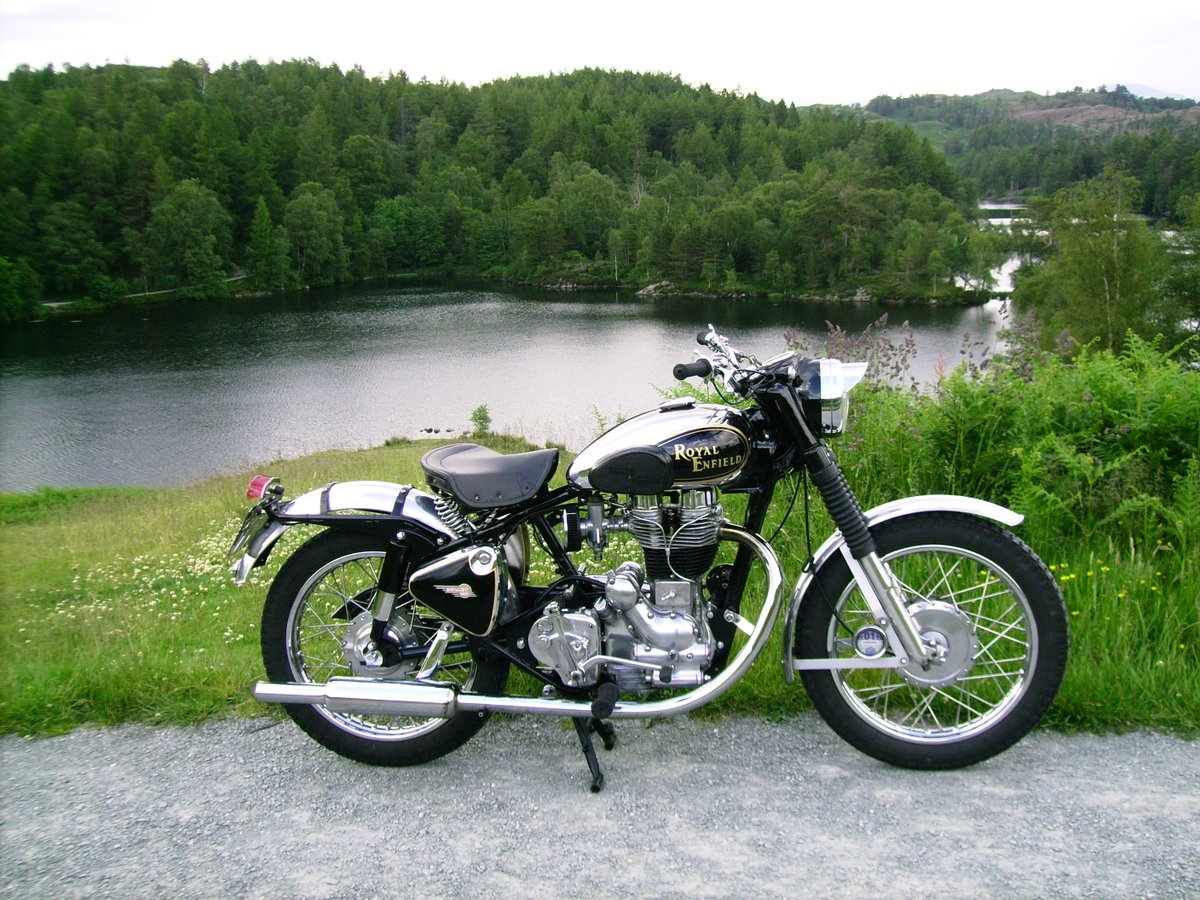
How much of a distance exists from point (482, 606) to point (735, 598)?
89 centimetres

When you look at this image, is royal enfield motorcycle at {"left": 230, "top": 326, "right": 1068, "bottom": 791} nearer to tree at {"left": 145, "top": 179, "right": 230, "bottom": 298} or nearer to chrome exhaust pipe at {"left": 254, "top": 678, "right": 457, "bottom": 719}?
chrome exhaust pipe at {"left": 254, "top": 678, "right": 457, "bottom": 719}

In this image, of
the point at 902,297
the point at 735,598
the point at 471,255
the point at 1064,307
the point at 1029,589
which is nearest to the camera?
the point at 1029,589

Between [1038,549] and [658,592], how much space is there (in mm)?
2519

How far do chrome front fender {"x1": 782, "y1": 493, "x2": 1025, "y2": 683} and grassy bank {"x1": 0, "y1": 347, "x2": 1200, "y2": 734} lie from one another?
439mm

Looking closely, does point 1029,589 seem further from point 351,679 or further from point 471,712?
point 351,679

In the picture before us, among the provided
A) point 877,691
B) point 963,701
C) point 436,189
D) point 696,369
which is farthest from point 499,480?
point 436,189

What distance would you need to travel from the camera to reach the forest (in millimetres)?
88938

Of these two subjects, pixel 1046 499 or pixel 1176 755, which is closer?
pixel 1176 755

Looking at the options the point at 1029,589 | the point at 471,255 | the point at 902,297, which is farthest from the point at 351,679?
the point at 471,255

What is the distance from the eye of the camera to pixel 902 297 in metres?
83.8

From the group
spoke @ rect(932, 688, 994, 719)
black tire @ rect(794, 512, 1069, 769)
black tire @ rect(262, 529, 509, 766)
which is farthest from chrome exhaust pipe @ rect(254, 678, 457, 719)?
spoke @ rect(932, 688, 994, 719)

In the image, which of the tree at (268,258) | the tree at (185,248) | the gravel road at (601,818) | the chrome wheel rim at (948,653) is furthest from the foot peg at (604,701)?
the tree at (268,258)

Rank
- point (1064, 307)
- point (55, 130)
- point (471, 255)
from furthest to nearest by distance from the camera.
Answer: point (471, 255) < point (55, 130) < point (1064, 307)

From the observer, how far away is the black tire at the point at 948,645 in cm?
317
